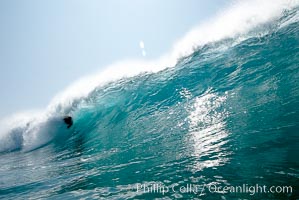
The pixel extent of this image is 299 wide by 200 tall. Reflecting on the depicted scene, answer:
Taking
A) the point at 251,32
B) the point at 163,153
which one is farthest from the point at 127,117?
the point at 251,32

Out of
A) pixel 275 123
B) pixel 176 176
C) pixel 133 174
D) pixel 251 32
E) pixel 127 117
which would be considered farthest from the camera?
pixel 251 32

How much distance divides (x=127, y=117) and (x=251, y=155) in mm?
7692

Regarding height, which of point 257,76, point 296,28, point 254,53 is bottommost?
point 257,76

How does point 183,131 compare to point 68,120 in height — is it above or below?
below

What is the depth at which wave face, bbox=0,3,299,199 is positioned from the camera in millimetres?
4406

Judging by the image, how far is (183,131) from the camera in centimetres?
770

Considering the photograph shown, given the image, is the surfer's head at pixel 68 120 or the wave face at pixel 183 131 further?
the surfer's head at pixel 68 120

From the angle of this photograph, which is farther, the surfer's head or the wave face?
the surfer's head

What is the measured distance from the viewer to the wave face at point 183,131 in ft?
14.5

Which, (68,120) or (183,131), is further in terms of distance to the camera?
(68,120)

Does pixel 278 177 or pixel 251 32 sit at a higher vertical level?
pixel 251 32

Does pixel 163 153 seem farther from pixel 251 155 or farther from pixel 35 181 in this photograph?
pixel 35 181

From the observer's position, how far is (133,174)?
5172 millimetres

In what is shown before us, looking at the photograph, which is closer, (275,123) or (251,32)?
(275,123)
